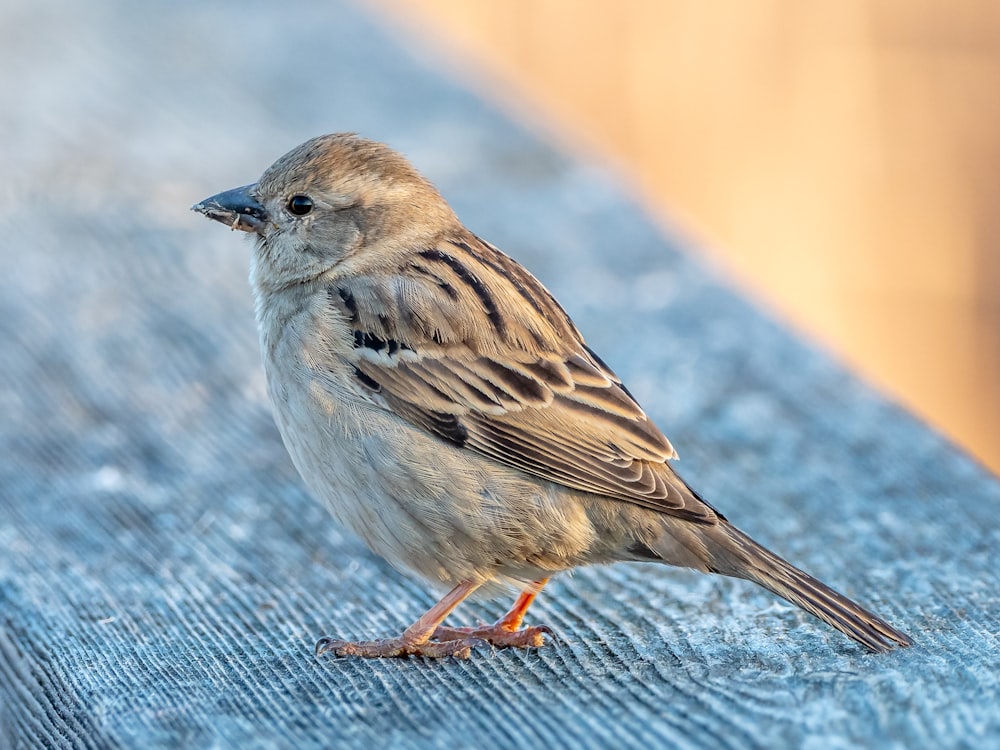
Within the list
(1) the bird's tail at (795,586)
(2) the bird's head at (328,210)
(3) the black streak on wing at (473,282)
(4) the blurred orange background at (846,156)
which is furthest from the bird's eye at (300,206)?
(4) the blurred orange background at (846,156)

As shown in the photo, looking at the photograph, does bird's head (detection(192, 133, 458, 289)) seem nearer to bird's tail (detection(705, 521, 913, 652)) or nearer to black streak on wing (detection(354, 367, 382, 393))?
black streak on wing (detection(354, 367, 382, 393))

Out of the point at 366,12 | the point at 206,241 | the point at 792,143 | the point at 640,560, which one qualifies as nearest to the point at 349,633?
the point at 640,560

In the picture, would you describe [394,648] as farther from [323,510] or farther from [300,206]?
[300,206]

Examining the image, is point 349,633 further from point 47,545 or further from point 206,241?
point 206,241

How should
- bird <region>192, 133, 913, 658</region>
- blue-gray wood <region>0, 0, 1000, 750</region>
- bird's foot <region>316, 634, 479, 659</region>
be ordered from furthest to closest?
bird <region>192, 133, 913, 658</region>, bird's foot <region>316, 634, 479, 659</region>, blue-gray wood <region>0, 0, 1000, 750</region>

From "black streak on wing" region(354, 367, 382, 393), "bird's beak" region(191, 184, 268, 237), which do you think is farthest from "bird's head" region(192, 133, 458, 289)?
"black streak on wing" region(354, 367, 382, 393)

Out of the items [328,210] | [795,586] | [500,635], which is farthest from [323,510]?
[795,586]

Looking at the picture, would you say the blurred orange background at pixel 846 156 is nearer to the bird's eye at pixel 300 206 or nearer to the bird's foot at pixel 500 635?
the bird's eye at pixel 300 206
